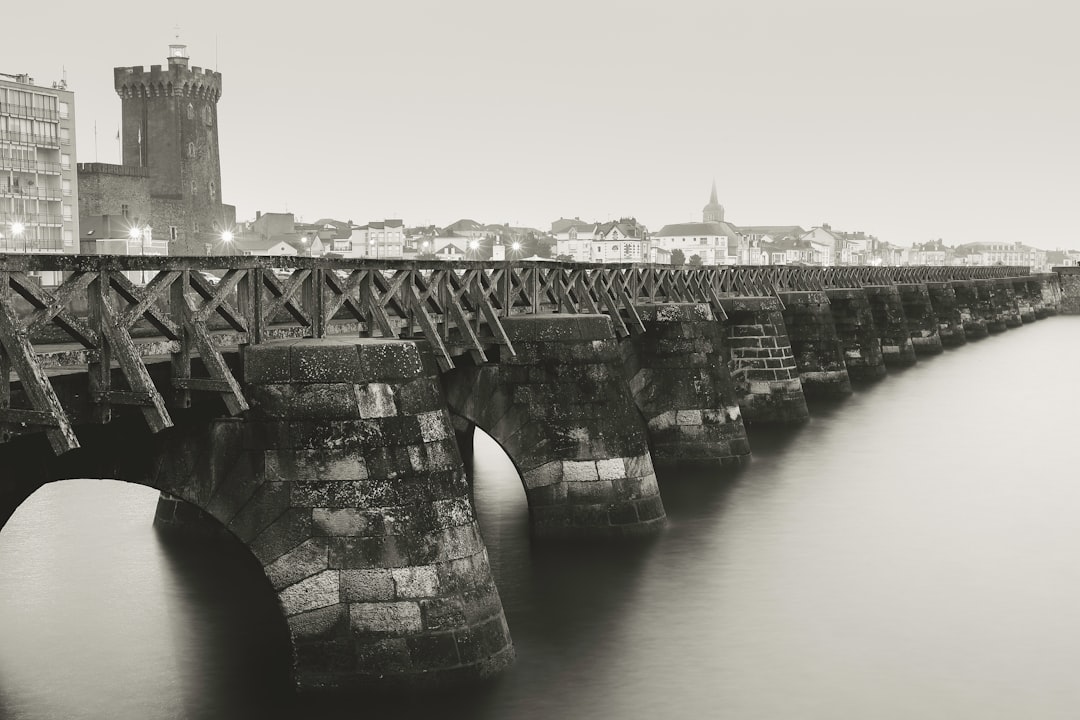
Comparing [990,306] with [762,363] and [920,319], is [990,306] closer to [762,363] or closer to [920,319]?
[920,319]

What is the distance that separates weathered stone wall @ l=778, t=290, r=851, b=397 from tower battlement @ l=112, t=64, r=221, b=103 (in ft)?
289

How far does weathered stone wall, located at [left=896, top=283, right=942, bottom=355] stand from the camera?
73.8 meters

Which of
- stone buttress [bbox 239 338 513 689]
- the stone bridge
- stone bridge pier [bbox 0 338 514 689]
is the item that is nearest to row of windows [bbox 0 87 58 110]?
the stone bridge

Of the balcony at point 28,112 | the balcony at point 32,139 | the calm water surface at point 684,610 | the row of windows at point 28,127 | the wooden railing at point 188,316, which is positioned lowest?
the calm water surface at point 684,610

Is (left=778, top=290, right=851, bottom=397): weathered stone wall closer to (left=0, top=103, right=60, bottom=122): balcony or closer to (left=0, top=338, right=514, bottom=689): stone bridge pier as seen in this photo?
(left=0, top=338, right=514, bottom=689): stone bridge pier

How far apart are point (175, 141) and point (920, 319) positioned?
239 feet

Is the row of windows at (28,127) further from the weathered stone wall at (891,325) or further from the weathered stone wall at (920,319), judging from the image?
the weathered stone wall at (891,325)

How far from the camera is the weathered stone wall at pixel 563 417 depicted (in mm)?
20375

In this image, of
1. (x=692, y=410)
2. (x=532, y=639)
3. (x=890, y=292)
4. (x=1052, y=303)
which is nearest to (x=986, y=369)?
(x=890, y=292)

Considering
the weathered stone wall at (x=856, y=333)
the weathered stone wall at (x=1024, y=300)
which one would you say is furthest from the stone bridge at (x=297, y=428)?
the weathered stone wall at (x=1024, y=300)

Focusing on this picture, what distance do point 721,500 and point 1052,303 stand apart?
390 feet

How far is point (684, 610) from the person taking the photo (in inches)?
739

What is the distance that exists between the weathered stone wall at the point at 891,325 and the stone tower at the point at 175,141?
7234 centimetres

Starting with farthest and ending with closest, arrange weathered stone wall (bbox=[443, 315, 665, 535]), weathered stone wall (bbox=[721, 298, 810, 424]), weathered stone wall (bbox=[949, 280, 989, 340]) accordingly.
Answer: weathered stone wall (bbox=[949, 280, 989, 340]) < weathered stone wall (bbox=[721, 298, 810, 424]) < weathered stone wall (bbox=[443, 315, 665, 535])
